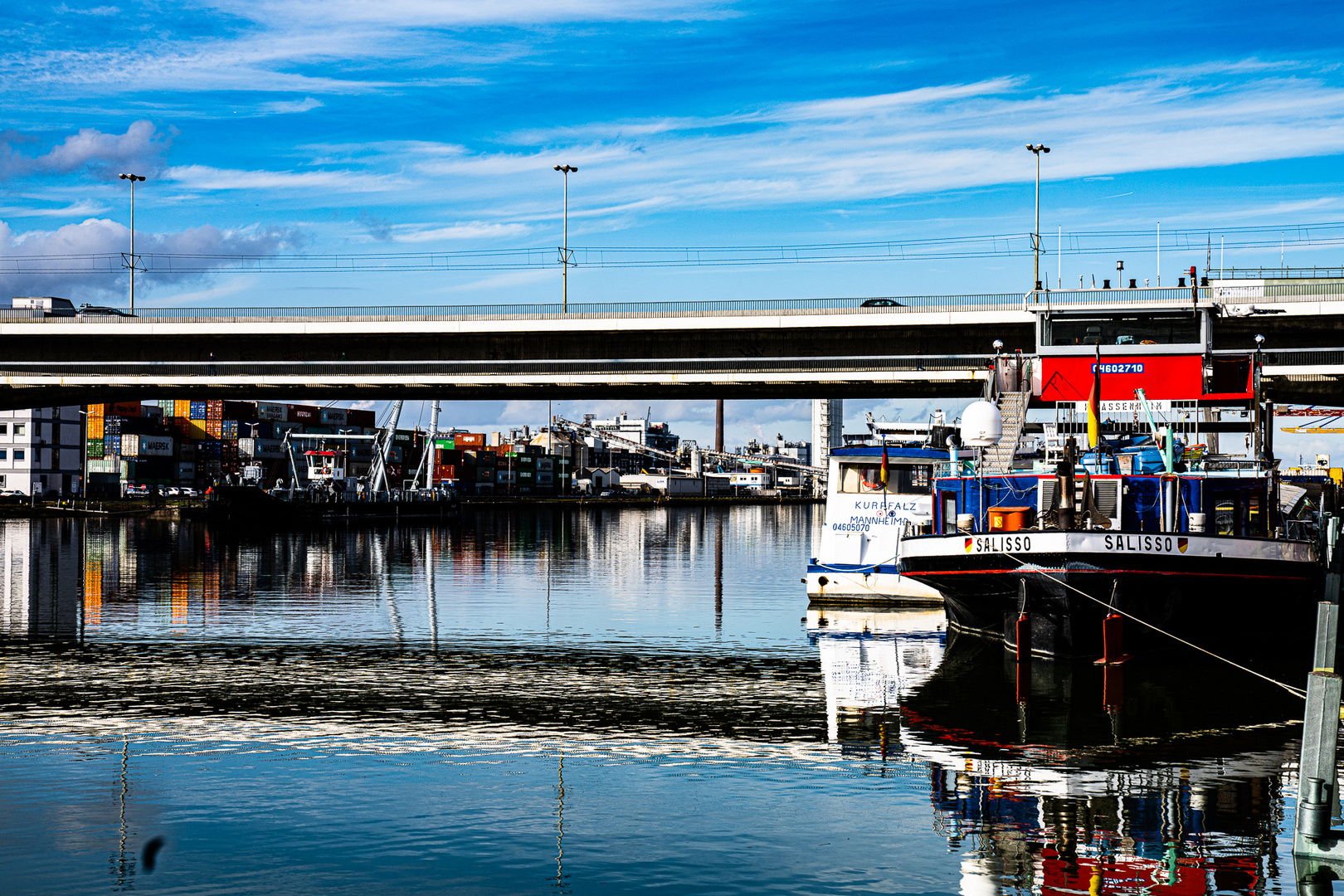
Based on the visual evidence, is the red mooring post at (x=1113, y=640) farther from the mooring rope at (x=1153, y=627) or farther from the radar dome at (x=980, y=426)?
the radar dome at (x=980, y=426)

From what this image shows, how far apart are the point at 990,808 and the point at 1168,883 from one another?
3464mm

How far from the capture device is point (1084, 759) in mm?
20703

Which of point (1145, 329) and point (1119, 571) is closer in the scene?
point (1119, 571)

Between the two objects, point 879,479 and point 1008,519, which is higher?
point 879,479

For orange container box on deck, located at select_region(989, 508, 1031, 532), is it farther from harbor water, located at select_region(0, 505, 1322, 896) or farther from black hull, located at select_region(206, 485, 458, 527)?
black hull, located at select_region(206, 485, 458, 527)

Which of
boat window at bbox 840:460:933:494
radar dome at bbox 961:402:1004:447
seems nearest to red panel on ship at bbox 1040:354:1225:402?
boat window at bbox 840:460:933:494

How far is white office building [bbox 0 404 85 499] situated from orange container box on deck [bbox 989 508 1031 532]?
154 meters

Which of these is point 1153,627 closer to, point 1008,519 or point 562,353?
point 1008,519

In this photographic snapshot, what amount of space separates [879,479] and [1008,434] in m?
6.83

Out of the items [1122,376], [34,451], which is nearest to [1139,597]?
[1122,376]

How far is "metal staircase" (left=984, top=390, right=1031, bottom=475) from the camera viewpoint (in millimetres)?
38375

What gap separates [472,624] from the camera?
4050 centimetres

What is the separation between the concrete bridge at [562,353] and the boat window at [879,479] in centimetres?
2750

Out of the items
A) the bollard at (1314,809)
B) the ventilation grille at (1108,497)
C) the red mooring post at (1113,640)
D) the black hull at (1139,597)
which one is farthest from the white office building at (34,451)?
the bollard at (1314,809)
